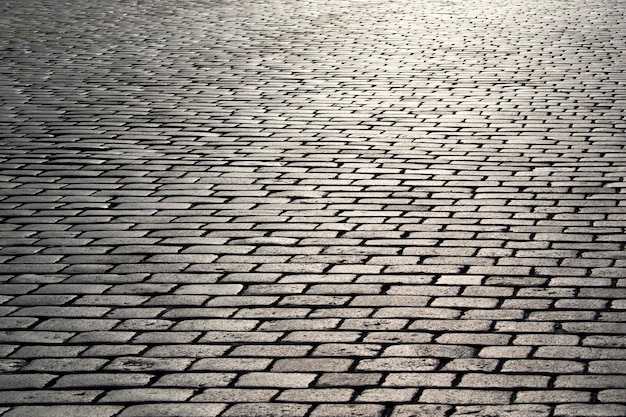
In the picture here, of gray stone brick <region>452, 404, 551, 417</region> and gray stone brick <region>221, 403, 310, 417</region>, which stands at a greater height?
gray stone brick <region>221, 403, 310, 417</region>

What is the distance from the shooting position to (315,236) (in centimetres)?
624

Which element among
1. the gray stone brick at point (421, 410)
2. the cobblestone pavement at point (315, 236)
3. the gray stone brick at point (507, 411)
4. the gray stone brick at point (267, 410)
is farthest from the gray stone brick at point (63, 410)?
the gray stone brick at point (507, 411)

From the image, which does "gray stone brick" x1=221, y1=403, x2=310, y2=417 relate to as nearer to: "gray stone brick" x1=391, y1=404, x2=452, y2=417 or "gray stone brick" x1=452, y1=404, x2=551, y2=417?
"gray stone brick" x1=391, y1=404, x2=452, y2=417

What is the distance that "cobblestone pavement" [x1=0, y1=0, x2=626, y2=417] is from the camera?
14.3 feet

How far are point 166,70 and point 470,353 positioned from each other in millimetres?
7990

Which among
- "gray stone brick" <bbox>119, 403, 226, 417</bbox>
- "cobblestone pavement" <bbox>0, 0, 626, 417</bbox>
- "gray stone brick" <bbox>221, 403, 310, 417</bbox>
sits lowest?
"cobblestone pavement" <bbox>0, 0, 626, 417</bbox>

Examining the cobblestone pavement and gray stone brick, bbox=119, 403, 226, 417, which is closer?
gray stone brick, bbox=119, 403, 226, 417

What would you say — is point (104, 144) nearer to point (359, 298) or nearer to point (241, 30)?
point (359, 298)

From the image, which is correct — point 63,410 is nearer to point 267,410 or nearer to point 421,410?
point 267,410

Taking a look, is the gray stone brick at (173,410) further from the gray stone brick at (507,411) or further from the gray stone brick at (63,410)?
the gray stone brick at (507,411)

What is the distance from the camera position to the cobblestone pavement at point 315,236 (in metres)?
4.36

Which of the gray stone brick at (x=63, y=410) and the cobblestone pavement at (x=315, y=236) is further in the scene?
the cobblestone pavement at (x=315, y=236)

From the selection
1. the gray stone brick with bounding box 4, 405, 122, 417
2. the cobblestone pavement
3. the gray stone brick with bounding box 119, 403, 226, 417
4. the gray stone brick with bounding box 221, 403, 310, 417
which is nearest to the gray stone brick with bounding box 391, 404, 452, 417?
the cobblestone pavement

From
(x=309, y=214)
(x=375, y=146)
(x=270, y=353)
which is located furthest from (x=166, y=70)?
(x=270, y=353)
